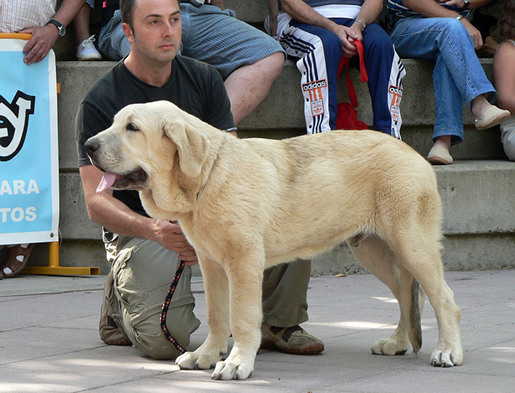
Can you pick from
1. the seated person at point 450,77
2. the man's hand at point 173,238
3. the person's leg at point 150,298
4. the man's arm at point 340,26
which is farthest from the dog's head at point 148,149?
the seated person at point 450,77

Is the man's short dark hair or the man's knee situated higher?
the man's short dark hair

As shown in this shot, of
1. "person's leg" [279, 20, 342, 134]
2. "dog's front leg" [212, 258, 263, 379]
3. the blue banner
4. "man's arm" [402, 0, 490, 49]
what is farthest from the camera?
"man's arm" [402, 0, 490, 49]

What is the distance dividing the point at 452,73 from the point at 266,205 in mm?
4111

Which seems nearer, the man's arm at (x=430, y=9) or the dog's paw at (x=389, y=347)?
the dog's paw at (x=389, y=347)

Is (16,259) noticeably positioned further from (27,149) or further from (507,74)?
(507,74)

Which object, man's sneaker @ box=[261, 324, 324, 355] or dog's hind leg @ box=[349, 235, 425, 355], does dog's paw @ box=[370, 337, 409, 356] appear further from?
man's sneaker @ box=[261, 324, 324, 355]

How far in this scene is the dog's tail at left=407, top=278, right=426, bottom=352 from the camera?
4.45 meters

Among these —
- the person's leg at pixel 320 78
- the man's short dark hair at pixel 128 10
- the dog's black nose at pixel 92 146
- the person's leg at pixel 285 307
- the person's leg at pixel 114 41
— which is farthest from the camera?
the person's leg at pixel 320 78

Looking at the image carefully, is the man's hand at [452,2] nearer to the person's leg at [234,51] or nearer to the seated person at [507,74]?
the seated person at [507,74]

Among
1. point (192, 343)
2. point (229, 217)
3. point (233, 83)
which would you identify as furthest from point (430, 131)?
point (229, 217)

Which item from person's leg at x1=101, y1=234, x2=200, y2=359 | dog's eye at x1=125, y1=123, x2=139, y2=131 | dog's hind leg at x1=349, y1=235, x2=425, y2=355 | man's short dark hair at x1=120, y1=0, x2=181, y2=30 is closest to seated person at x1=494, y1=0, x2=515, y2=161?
dog's hind leg at x1=349, y1=235, x2=425, y2=355

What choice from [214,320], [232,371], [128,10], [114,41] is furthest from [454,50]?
[232,371]

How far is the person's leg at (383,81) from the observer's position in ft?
24.5

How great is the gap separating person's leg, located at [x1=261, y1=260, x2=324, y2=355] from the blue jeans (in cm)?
326
